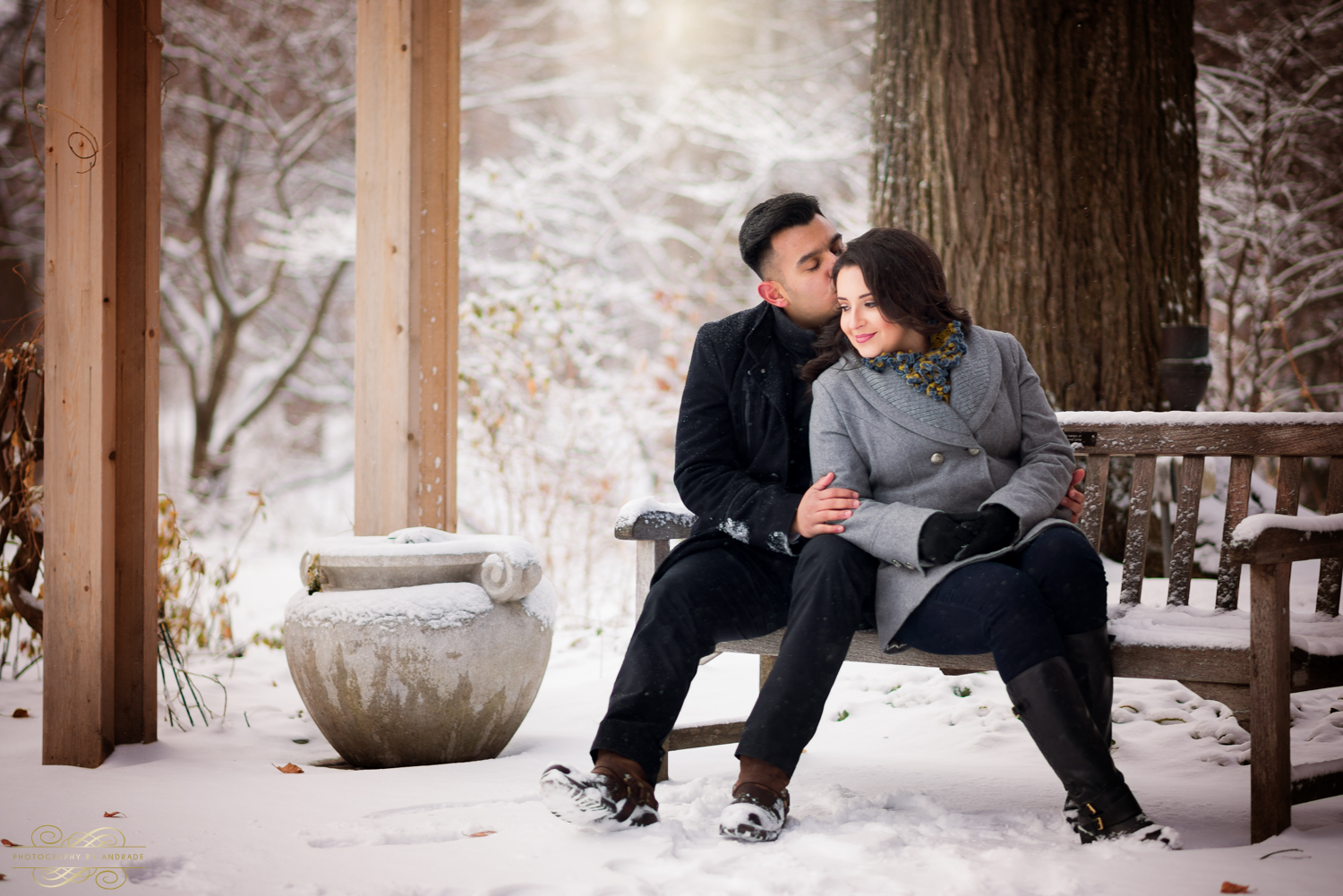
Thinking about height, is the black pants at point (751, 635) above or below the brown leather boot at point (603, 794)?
above

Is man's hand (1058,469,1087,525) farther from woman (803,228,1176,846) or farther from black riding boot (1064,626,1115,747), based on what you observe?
black riding boot (1064,626,1115,747)

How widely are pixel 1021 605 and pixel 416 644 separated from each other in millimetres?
1509

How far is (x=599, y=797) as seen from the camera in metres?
2.03

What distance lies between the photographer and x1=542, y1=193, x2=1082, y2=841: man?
207cm

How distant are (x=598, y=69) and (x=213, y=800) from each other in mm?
8485

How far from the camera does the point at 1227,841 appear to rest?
2031 mm

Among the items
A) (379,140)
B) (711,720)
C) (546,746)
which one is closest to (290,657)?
(546,746)

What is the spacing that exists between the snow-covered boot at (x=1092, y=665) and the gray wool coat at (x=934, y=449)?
0.76 feet

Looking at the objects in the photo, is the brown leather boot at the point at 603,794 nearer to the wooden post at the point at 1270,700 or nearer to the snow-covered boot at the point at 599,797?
the snow-covered boot at the point at 599,797

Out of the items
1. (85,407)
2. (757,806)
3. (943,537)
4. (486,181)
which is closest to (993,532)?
(943,537)

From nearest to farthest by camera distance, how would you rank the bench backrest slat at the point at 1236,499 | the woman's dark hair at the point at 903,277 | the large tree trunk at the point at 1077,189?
the woman's dark hair at the point at 903,277
the bench backrest slat at the point at 1236,499
the large tree trunk at the point at 1077,189

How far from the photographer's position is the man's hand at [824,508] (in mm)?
2227

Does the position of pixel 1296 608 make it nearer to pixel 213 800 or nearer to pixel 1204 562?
pixel 1204 562

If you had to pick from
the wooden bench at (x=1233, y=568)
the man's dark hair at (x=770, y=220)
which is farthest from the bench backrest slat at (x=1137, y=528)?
the man's dark hair at (x=770, y=220)
